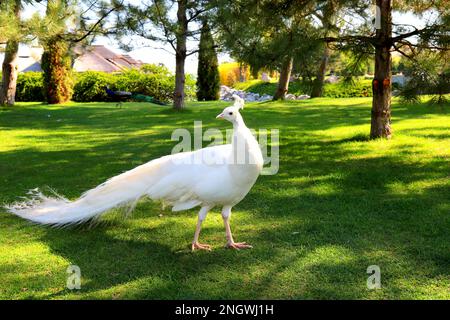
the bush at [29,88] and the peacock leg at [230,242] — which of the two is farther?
the bush at [29,88]

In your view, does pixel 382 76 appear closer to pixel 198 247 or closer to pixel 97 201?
pixel 198 247

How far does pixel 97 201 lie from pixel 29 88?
60.5 feet

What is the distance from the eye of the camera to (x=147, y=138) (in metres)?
8.50

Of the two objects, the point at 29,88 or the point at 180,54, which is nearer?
the point at 180,54

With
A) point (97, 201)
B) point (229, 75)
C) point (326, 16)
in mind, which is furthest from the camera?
point (229, 75)

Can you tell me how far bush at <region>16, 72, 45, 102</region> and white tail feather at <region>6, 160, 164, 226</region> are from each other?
57.7ft

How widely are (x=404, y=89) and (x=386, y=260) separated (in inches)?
141

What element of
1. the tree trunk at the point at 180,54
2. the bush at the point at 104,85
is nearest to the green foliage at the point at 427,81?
the tree trunk at the point at 180,54

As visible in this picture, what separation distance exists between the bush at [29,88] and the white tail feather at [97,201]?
57.7 ft

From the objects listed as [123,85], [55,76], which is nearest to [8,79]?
[55,76]

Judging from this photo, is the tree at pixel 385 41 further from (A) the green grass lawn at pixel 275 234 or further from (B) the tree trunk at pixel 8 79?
(B) the tree trunk at pixel 8 79

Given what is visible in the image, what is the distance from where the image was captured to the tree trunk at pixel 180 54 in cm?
1223

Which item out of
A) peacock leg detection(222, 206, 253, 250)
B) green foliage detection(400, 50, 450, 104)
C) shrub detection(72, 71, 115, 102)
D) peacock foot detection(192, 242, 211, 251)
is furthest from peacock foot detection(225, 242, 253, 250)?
shrub detection(72, 71, 115, 102)

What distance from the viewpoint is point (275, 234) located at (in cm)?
386
